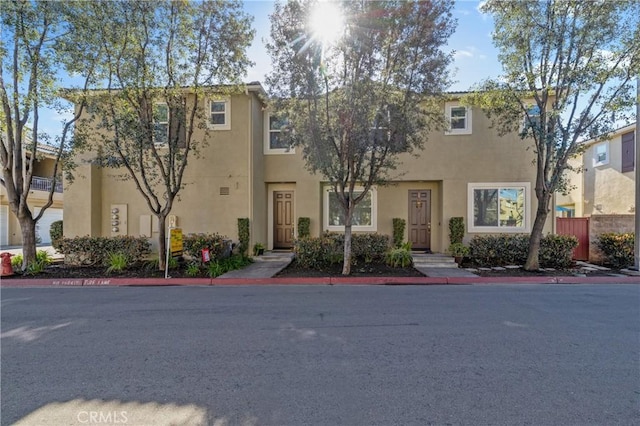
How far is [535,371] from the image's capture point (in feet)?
12.1

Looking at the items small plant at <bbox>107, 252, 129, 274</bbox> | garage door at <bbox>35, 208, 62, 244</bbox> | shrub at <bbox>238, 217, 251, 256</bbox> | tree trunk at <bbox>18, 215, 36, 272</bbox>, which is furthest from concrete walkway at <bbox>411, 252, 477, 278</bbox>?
garage door at <bbox>35, 208, 62, 244</bbox>

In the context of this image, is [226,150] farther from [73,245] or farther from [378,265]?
[378,265]

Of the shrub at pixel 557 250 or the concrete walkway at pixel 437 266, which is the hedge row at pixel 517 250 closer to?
the shrub at pixel 557 250

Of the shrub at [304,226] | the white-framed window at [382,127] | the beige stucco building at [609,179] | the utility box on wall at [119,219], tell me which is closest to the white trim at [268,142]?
the shrub at [304,226]

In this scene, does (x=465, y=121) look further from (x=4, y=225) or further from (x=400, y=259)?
(x=4, y=225)

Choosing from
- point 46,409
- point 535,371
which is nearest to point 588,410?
point 535,371

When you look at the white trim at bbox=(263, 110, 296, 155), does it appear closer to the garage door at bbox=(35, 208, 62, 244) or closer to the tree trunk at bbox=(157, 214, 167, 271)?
the tree trunk at bbox=(157, 214, 167, 271)

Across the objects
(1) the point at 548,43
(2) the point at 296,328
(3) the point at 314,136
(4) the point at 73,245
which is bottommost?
(2) the point at 296,328

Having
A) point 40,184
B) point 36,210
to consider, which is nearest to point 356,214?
point 40,184

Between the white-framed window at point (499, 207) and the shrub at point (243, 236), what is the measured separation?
870 centimetres

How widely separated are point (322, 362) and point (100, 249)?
10508mm

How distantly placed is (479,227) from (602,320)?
7736mm

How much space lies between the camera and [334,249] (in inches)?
435

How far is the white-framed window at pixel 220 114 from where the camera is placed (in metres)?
12.9
